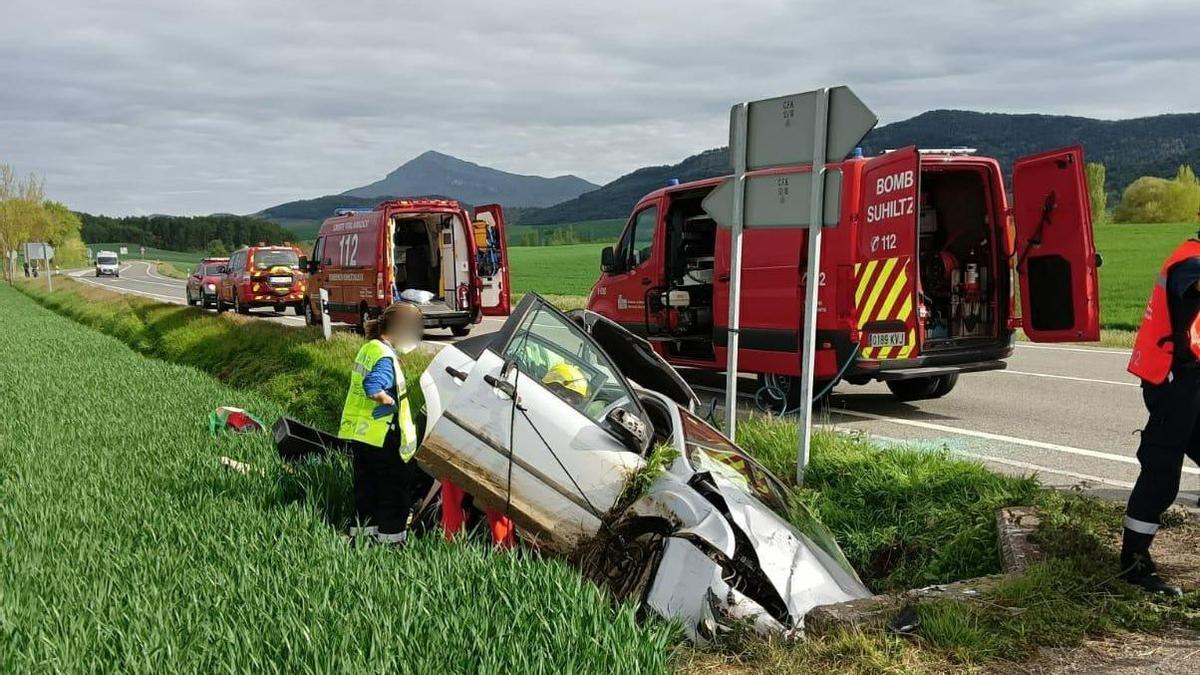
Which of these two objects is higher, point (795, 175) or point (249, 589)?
point (795, 175)

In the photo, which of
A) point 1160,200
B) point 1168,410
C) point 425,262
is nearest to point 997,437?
point 1168,410

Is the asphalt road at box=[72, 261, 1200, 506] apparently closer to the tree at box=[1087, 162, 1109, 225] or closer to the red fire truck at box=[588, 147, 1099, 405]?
the red fire truck at box=[588, 147, 1099, 405]

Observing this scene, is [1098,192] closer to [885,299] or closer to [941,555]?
[885,299]

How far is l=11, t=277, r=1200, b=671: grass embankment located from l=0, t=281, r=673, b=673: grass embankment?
23.6 inches

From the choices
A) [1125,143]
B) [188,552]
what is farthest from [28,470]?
[1125,143]

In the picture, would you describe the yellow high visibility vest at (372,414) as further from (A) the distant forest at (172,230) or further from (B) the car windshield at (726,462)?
(A) the distant forest at (172,230)

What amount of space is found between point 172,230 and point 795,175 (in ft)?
514

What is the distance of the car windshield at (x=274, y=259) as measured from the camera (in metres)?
26.6

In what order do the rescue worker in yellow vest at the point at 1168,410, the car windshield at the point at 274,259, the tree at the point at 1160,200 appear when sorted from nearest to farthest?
the rescue worker in yellow vest at the point at 1168,410, the car windshield at the point at 274,259, the tree at the point at 1160,200

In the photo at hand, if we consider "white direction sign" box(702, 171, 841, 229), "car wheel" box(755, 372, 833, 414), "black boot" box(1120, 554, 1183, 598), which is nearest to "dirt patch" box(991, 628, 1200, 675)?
"black boot" box(1120, 554, 1183, 598)

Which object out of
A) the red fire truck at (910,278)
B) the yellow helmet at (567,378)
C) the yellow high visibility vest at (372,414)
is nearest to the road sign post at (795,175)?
the red fire truck at (910,278)

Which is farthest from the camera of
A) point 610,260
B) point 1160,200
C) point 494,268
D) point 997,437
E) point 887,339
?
point 1160,200

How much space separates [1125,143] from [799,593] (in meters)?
198

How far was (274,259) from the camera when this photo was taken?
2681 centimetres
